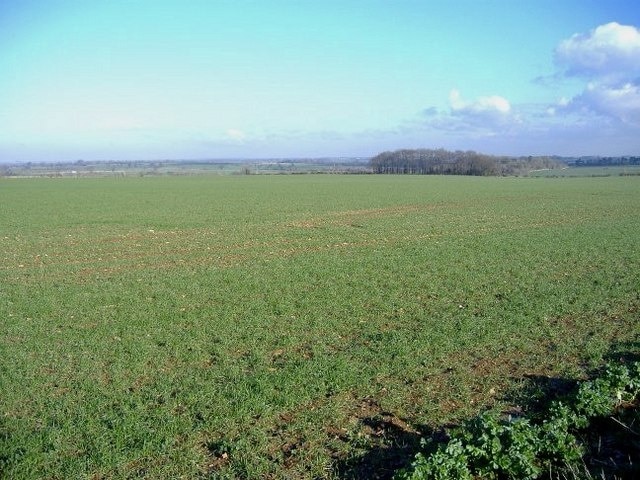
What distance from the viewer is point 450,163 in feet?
465

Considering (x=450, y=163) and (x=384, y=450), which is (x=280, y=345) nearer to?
(x=384, y=450)

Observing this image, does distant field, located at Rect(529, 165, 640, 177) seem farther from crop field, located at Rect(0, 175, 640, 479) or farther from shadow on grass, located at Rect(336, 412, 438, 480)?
shadow on grass, located at Rect(336, 412, 438, 480)

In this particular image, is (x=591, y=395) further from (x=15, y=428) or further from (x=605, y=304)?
(x=15, y=428)

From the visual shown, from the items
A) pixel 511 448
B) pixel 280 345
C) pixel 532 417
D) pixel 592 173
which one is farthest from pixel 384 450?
pixel 592 173

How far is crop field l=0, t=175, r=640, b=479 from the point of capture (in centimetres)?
659

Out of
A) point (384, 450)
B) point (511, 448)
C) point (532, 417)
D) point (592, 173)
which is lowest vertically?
point (384, 450)

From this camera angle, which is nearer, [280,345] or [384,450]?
[384,450]

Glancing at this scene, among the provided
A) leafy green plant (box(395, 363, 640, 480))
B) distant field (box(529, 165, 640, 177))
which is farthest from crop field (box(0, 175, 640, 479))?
distant field (box(529, 165, 640, 177))

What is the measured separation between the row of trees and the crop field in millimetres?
115009

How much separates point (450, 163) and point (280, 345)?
139m

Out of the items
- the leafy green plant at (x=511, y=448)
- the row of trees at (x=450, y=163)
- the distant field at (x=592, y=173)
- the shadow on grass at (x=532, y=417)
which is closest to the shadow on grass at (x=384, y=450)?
the shadow on grass at (x=532, y=417)

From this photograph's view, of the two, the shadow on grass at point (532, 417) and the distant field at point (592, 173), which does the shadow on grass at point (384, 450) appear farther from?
the distant field at point (592, 173)

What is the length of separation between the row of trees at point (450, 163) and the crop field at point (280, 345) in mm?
115009

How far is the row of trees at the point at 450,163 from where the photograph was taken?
433ft
